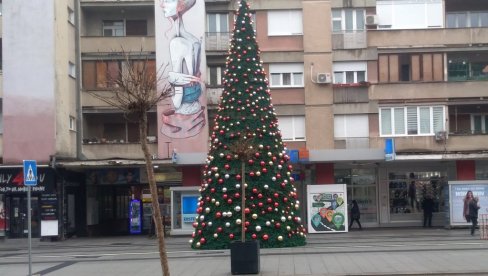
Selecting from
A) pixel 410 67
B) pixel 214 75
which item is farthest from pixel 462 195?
pixel 214 75

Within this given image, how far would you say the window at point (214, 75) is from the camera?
36219mm

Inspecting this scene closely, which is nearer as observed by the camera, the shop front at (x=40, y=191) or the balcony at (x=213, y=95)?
the shop front at (x=40, y=191)

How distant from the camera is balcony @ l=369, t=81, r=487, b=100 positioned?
35219 millimetres

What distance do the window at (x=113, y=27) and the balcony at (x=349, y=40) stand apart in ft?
39.7

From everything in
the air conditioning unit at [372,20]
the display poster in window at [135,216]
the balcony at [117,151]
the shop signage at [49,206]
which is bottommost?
the display poster in window at [135,216]

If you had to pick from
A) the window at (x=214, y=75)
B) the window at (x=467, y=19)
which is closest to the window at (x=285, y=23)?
the window at (x=214, y=75)

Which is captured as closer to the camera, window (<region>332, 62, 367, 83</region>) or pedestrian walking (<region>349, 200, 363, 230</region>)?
pedestrian walking (<region>349, 200, 363, 230</region>)

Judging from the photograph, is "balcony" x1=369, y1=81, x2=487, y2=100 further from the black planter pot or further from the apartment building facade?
the black planter pot

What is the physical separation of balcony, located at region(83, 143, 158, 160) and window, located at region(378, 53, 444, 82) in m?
13.1

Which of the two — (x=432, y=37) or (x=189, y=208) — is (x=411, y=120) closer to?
(x=432, y=37)

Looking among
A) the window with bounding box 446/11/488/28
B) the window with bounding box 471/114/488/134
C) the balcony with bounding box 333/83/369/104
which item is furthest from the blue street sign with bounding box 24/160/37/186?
the window with bounding box 471/114/488/134

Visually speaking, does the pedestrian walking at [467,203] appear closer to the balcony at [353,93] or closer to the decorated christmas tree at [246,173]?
the balcony at [353,93]

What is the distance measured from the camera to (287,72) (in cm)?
3625

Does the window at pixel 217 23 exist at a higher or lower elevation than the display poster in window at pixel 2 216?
higher
